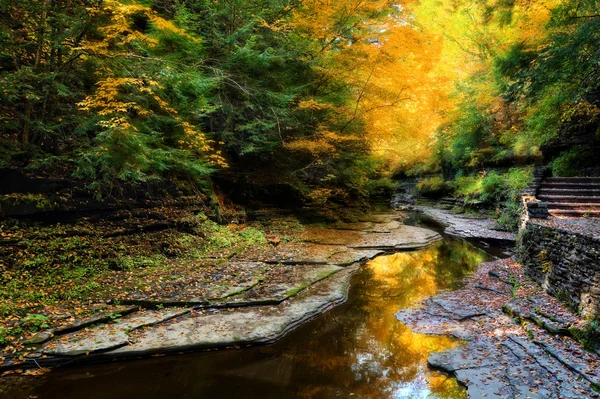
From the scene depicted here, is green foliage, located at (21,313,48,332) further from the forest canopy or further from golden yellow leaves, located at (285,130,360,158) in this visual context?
golden yellow leaves, located at (285,130,360,158)

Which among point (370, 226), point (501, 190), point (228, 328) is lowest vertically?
point (370, 226)

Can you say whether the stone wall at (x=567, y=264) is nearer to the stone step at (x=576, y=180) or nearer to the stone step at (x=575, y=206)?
the stone step at (x=575, y=206)

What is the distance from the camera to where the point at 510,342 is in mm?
5402

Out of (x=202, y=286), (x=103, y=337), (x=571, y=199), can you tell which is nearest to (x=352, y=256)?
(x=202, y=286)

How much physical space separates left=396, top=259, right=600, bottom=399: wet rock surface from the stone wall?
0.91ft

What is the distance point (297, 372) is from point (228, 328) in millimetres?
1598

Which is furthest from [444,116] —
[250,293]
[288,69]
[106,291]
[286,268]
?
[106,291]

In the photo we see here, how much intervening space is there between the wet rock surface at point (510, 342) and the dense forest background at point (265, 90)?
Result: 5.73 m

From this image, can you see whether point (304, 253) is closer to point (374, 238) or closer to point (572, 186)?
point (374, 238)

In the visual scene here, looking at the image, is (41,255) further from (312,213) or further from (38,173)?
(312,213)

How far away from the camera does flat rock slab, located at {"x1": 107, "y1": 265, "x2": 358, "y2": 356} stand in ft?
17.2

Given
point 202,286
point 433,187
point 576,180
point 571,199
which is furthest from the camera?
point 433,187

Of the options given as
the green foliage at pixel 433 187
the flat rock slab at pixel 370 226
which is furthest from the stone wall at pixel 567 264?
the green foliage at pixel 433 187

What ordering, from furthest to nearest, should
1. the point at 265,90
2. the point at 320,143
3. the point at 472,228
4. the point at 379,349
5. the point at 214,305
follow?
the point at 472,228 → the point at 320,143 → the point at 265,90 → the point at 214,305 → the point at 379,349
